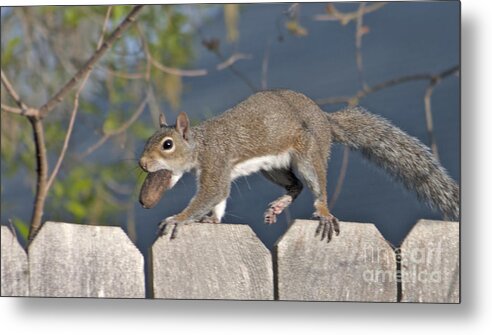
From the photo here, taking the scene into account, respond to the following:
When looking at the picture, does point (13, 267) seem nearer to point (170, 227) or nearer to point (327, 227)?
point (170, 227)

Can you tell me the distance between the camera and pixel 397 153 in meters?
3.02

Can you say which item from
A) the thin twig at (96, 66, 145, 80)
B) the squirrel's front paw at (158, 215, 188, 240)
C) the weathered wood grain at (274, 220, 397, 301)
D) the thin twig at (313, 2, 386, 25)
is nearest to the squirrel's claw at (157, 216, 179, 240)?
the squirrel's front paw at (158, 215, 188, 240)

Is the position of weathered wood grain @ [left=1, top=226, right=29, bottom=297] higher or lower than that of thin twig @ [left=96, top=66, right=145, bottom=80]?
lower

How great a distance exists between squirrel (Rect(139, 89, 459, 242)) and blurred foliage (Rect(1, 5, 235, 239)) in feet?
0.84

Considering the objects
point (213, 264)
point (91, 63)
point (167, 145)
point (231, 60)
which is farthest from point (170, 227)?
point (231, 60)

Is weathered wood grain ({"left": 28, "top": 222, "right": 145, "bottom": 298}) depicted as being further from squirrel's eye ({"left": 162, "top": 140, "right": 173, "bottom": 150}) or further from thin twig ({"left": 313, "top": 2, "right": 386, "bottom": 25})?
thin twig ({"left": 313, "top": 2, "right": 386, "bottom": 25})

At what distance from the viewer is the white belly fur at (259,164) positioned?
301 centimetres

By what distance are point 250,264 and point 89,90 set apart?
0.92m

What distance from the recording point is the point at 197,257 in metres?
2.72

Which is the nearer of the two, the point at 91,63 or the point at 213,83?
the point at 91,63

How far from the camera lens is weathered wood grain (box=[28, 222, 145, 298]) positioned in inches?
108

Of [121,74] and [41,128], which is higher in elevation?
[121,74]

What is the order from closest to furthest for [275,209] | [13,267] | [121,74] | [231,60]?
[13,267]
[275,209]
[231,60]
[121,74]

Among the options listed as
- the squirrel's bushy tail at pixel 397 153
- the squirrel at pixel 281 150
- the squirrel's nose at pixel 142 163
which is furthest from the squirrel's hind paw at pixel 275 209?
the squirrel's nose at pixel 142 163
